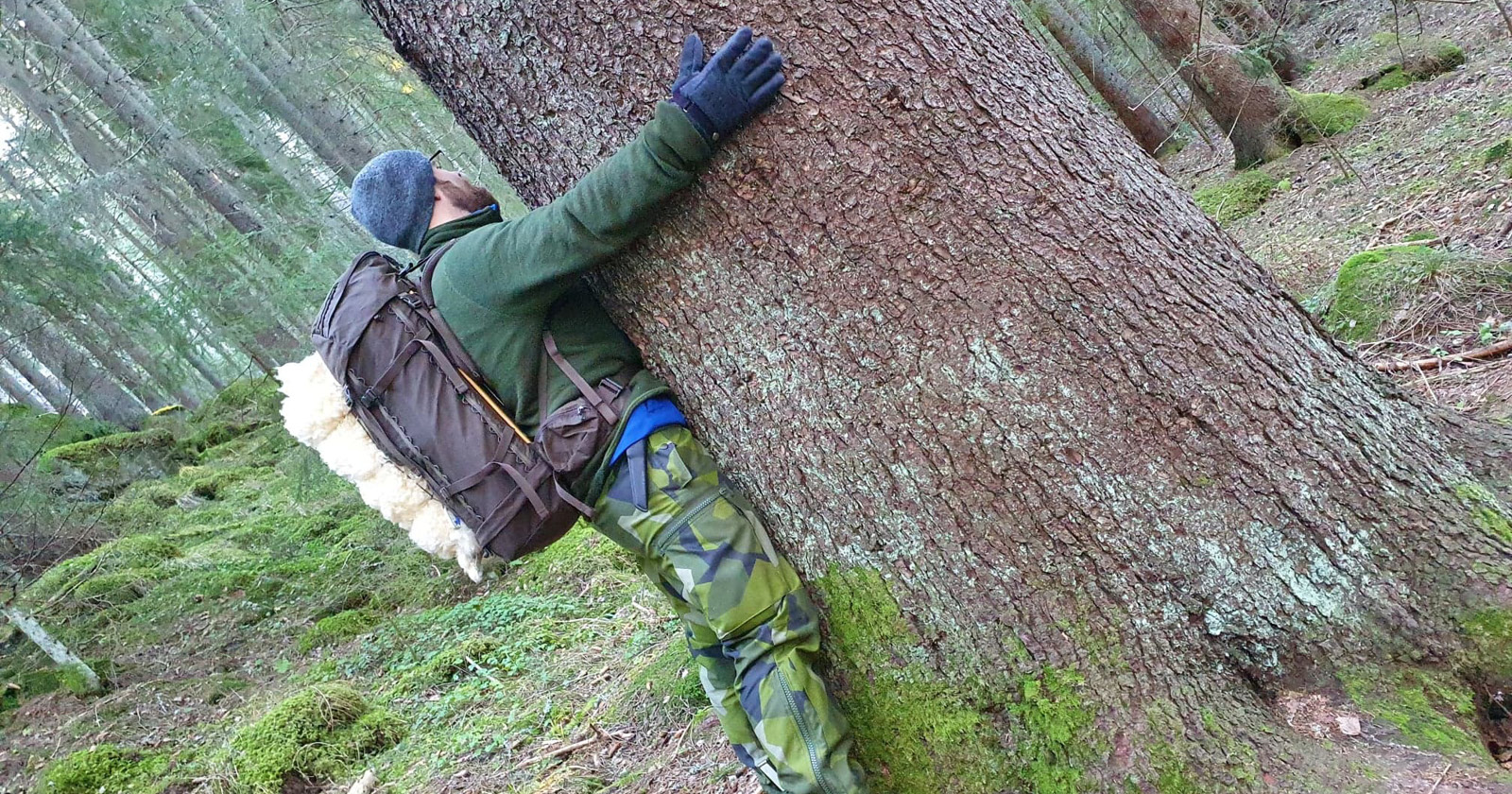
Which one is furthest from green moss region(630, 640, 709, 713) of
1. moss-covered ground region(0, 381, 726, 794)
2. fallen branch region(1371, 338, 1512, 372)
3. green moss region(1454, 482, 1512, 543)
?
fallen branch region(1371, 338, 1512, 372)

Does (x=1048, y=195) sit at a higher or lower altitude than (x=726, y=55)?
lower

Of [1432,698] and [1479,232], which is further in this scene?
[1479,232]

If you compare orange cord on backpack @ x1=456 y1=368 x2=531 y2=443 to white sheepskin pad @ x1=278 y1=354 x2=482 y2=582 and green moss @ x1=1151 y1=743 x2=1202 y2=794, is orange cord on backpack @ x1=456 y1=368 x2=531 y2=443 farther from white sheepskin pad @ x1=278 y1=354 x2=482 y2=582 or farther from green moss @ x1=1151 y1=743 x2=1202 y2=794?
green moss @ x1=1151 y1=743 x2=1202 y2=794

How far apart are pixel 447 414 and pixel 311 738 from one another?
3.03 meters

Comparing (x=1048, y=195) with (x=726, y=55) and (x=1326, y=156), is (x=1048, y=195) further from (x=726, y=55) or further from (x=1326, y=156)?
(x=1326, y=156)

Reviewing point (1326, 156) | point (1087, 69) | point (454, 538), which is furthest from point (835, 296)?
point (1087, 69)

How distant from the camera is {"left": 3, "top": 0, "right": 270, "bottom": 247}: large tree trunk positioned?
14.6m

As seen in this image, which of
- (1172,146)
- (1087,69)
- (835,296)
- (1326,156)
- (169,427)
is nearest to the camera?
(835,296)

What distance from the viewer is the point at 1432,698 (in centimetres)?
193

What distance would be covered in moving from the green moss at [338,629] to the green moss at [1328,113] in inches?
366

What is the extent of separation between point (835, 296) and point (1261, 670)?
1.41m

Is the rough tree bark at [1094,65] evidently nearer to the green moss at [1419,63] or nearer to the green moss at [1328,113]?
the green moss at [1328,113]

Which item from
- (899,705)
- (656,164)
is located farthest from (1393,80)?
(656,164)

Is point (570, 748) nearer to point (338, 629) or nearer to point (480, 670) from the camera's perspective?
point (480, 670)
